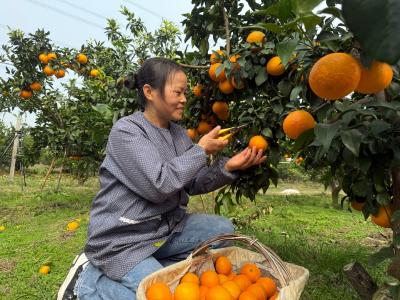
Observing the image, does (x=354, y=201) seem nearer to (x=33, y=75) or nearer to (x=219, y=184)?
(x=219, y=184)

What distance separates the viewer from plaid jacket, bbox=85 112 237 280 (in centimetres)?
161

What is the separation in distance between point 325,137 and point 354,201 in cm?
71

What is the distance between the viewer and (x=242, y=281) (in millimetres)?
1548

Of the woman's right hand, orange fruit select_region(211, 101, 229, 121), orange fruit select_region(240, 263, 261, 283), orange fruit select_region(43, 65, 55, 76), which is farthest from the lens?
orange fruit select_region(43, 65, 55, 76)

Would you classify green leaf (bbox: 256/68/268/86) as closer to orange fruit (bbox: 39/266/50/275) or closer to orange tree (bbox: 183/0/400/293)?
orange tree (bbox: 183/0/400/293)

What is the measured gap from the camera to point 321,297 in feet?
7.49

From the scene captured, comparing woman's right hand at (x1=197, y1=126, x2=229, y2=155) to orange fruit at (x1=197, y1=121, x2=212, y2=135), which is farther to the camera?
orange fruit at (x1=197, y1=121, x2=212, y2=135)

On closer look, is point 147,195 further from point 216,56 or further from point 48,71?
point 48,71

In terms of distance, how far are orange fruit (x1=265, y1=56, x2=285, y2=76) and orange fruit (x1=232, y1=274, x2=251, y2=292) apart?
840 mm

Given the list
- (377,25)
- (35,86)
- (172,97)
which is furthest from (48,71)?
→ (377,25)

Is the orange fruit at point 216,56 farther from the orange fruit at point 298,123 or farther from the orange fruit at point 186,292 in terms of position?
the orange fruit at point 186,292

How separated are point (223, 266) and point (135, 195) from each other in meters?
0.47

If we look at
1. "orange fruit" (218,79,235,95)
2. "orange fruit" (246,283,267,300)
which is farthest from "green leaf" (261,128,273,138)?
"orange fruit" (246,283,267,300)

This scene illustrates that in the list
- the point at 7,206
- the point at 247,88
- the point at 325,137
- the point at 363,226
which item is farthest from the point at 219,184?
the point at 7,206
